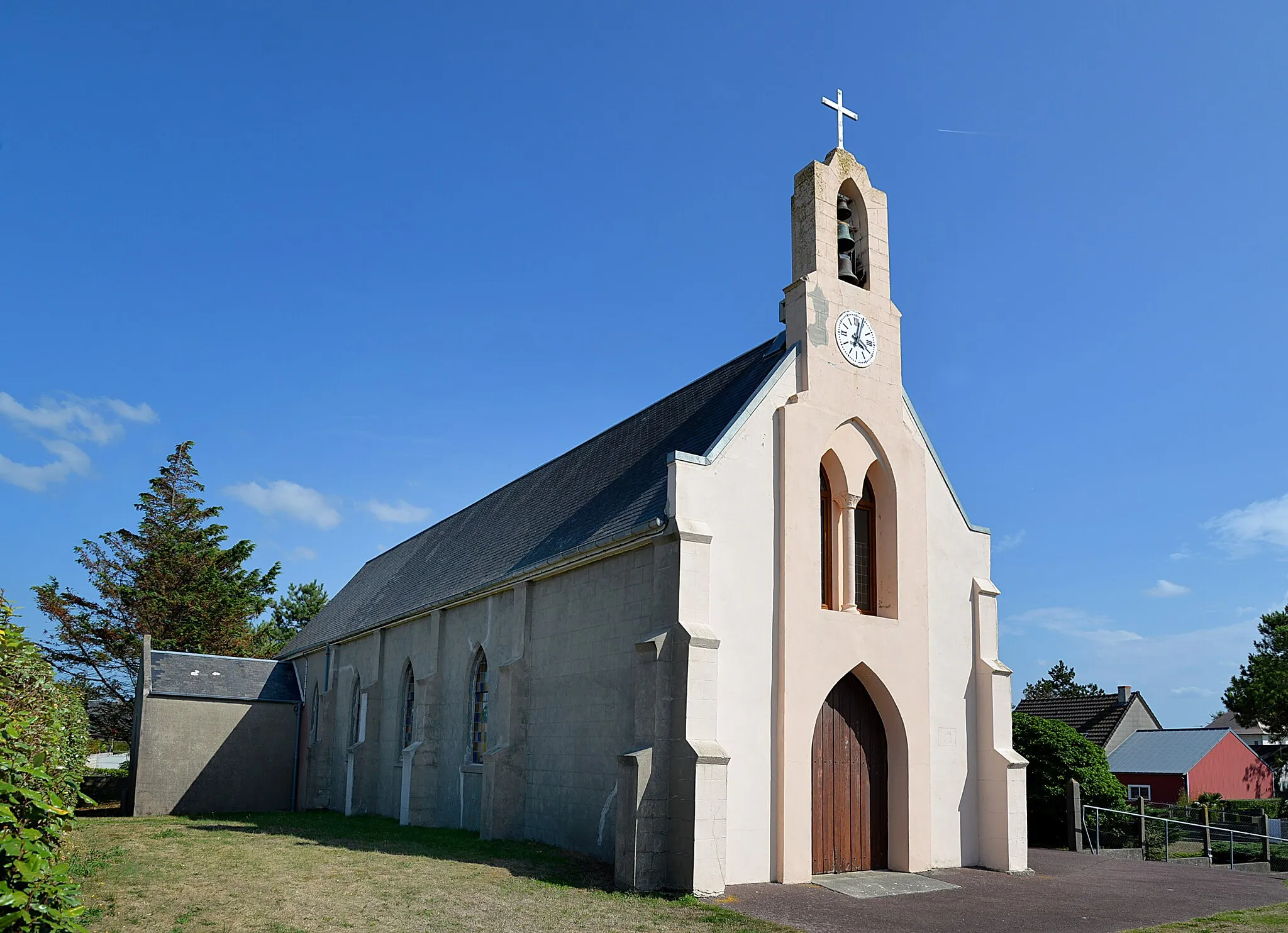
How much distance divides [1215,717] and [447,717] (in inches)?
3647

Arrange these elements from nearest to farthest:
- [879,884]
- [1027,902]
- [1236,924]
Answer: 1. [1236,924]
2. [1027,902]
3. [879,884]

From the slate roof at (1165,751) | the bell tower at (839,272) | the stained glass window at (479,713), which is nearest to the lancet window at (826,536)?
the bell tower at (839,272)

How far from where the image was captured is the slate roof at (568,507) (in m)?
18.6

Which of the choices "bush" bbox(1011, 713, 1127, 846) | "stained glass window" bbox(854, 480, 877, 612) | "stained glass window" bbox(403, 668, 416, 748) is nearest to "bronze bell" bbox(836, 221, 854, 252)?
"stained glass window" bbox(854, 480, 877, 612)

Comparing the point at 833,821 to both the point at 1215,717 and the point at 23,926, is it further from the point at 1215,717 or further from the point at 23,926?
the point at 1215,717

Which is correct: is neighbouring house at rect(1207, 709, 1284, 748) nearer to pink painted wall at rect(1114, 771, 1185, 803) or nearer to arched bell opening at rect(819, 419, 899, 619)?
pink painted wall at rect(1114, 771, 1185, 803)

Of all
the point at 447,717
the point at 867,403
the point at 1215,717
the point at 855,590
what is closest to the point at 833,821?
the point at 855,590

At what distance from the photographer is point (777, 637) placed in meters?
16.5

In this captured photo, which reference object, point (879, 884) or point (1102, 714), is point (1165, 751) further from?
point (879, 884)

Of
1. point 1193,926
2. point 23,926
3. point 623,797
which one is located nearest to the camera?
point 23,926

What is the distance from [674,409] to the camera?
71.5ft

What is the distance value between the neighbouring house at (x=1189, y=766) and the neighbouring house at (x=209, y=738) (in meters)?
35.4

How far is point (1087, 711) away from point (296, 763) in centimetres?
3369


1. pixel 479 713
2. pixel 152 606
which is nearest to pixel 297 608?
pixel 152 606
